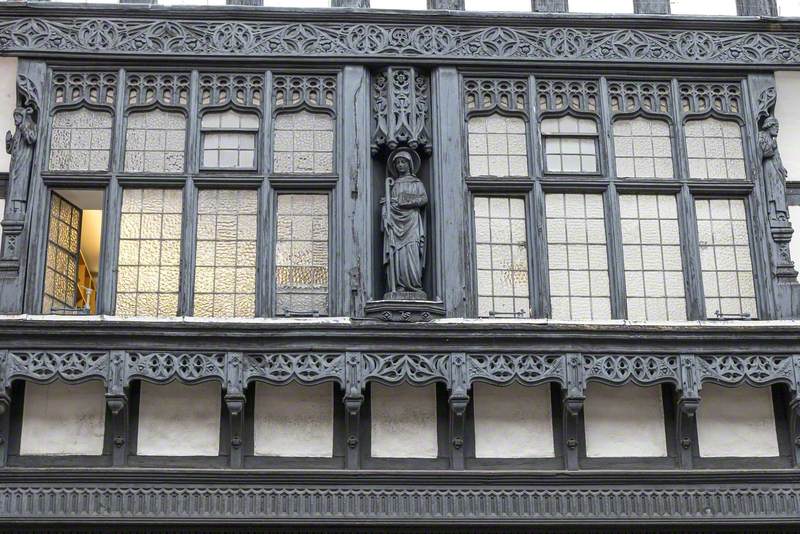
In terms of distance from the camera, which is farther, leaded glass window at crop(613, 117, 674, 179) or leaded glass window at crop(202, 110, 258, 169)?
leaded glass window at crop(613, 117, 674, 179)

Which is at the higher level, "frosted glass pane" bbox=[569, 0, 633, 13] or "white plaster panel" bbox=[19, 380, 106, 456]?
"frosted glass pane" bbox=[569, 0, 633, 13]

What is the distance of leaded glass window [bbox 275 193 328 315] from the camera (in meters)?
14.6

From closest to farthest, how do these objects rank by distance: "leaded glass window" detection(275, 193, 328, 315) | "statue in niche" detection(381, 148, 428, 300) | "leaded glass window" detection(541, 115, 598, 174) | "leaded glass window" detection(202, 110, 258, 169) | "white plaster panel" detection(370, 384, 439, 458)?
"white plaster panel" detection(370, 384, 439, 458) → "statue in niche" detection(381, 148, 428, 300) → "leaded glass window" detection(275, 193, 328, 315) → "leaded glass window" detection(202, 110, 258, 169) → "leaded glass window" detection(541, 115, 598, 174)

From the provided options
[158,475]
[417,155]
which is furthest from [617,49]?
[158,475]

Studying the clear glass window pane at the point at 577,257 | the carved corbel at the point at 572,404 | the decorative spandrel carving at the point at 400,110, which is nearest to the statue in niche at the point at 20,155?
the decorative spandrel carving at the point at 400,110

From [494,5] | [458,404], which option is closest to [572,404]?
[458,404]

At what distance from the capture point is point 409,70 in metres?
15.5

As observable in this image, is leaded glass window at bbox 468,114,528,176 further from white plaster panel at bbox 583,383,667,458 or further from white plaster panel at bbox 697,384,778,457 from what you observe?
white plaster panel at bbox 697,384,778,457

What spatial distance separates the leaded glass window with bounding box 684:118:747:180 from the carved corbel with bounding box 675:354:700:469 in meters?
2.54

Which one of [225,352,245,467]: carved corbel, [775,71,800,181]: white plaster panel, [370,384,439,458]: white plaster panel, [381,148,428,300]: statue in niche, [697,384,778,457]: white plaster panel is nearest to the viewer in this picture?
[225,352,245,467]: carved corbel

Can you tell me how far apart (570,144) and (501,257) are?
1729 mm

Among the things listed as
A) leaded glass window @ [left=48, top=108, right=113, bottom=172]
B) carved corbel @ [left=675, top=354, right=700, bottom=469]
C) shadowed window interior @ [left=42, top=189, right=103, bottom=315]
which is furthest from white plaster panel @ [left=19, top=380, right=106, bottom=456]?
carved corbel @ [left=675, top=354, right=700, bottom=469]

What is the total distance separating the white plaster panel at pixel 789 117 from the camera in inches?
620

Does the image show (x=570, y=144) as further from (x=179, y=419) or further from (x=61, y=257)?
(x=61, y=257)
